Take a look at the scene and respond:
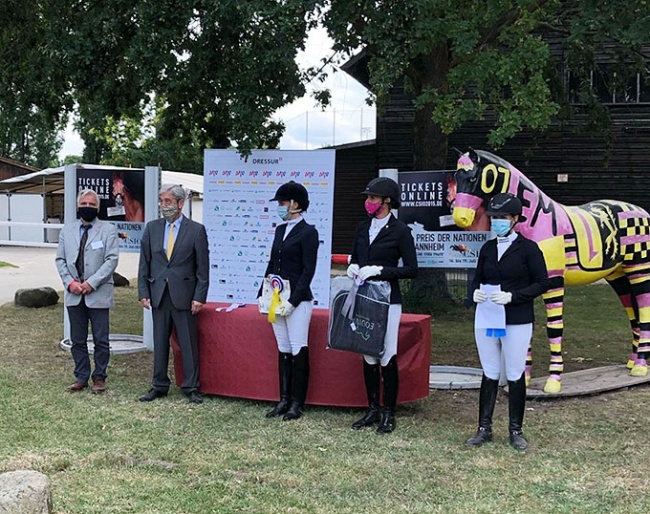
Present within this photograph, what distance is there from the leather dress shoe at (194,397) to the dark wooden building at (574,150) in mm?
14127

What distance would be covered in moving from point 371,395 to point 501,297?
140 centimetres

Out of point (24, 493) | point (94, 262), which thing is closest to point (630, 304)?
point (94, 262)

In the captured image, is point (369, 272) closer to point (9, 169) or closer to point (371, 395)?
point (371, 395)

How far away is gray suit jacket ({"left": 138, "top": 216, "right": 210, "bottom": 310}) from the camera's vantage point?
258 inches

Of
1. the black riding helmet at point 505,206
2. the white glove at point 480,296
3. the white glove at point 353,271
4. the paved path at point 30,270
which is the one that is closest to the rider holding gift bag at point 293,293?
the white glove at point 353,271

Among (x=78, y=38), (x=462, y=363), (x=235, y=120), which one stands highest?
(x=78, y=38)

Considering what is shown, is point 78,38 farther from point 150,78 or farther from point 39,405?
point 39,405

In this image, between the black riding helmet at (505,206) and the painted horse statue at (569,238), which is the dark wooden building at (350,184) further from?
the black riding helmet at (505,206)

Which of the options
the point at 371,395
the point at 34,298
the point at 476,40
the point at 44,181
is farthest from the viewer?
the point at 44,181

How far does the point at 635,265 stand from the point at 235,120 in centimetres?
432

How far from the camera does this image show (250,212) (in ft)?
24.4

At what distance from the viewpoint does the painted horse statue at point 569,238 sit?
21.2ft

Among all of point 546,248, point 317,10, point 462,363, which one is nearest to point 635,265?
point 546,248

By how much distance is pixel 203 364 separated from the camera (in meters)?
6.82
